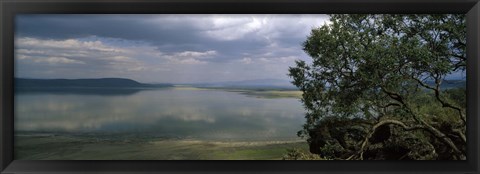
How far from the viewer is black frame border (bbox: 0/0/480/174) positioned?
210 centimetres

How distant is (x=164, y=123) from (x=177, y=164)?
26 cm

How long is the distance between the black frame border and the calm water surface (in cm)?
19

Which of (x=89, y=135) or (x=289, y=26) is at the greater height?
(x=289, y=26)

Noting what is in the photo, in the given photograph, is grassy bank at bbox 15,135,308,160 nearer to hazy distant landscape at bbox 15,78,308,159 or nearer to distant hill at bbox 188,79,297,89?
hazy distant landscape at bbox 15,78,308,159

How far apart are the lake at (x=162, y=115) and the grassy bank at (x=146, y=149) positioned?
0.06ft

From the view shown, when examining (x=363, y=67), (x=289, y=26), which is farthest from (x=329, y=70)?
(x=289, y=26)

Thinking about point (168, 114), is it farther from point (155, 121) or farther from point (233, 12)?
point (233, 12)

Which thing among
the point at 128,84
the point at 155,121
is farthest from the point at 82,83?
the point at 155,121

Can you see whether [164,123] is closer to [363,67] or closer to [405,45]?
[363,67]

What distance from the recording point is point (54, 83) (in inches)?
88.9

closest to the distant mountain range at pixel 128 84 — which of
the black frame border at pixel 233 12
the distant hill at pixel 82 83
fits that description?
the distant hill at pixel 82 83

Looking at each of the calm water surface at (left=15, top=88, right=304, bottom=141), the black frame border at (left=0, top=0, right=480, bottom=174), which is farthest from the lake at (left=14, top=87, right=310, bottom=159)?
the black frame border at (left=0, top=0, right=480, bottom=174)

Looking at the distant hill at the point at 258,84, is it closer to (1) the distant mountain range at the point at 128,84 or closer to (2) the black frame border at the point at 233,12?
(1) the distant mountain range at the point at 128,84

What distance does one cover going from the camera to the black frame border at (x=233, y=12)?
6.88 ft
